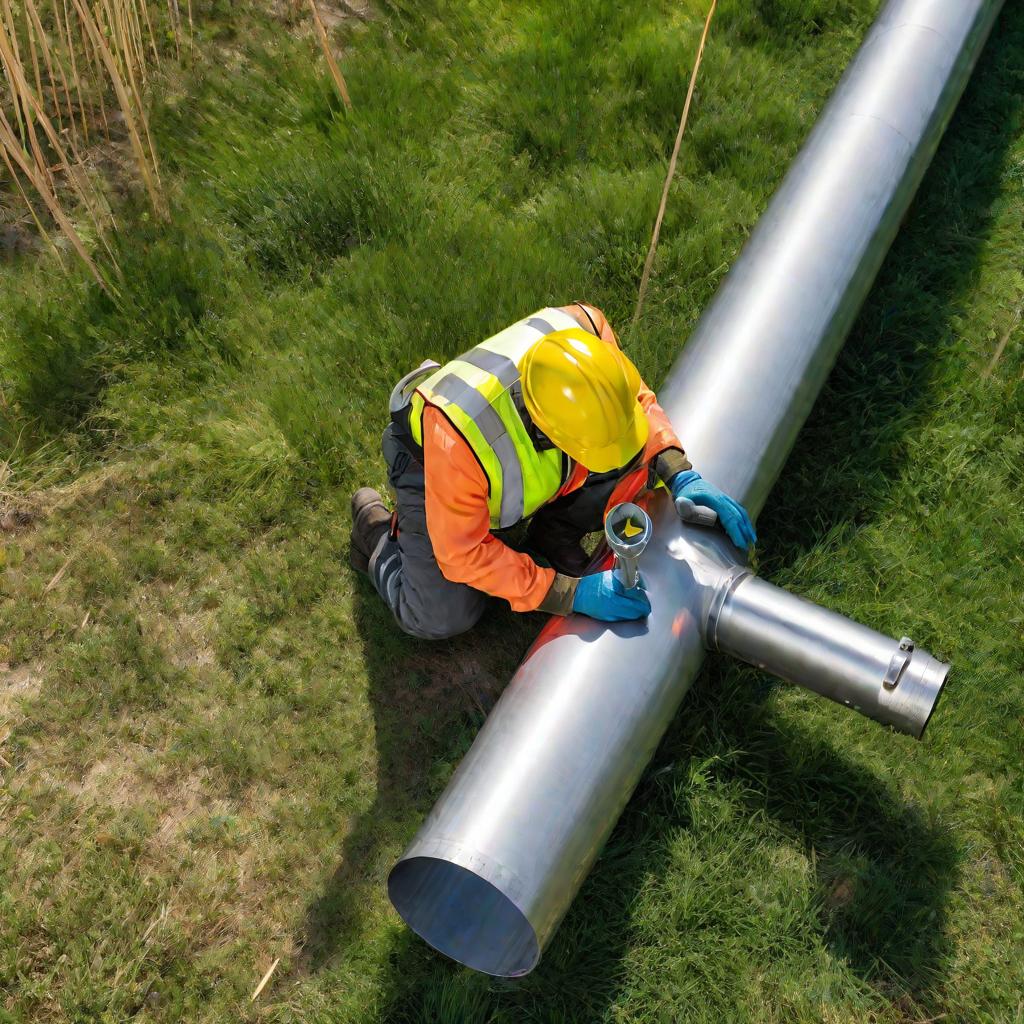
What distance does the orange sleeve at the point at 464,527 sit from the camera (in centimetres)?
286

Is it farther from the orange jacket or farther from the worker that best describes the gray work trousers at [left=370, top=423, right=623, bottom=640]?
the orange jacket

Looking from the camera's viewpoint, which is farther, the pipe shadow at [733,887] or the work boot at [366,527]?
the work boot at [366,527]

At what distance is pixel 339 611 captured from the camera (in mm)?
3791

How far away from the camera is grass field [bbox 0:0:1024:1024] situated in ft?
10.2

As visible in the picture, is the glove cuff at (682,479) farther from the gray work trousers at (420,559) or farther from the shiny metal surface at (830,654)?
the shiny metal surface at (830,654)

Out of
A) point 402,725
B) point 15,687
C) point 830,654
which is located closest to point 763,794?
point 830,654

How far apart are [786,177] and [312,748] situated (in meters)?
3.07

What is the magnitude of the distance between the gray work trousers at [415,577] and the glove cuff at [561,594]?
0.47 m

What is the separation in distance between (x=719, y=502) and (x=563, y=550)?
2.44ft

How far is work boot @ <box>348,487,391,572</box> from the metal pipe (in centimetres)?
95

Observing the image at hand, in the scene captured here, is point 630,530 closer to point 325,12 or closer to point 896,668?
point 896,668

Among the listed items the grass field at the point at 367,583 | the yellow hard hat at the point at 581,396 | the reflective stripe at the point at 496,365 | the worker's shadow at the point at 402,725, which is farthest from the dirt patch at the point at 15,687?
the yellow hard hat at the point at 581,396

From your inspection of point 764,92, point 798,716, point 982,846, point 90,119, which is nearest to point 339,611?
point 798,716

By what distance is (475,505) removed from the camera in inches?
115
